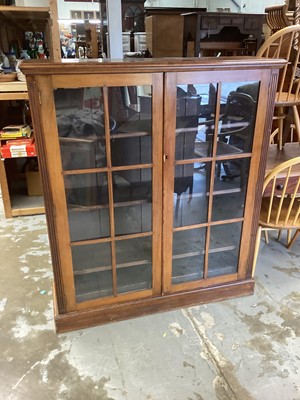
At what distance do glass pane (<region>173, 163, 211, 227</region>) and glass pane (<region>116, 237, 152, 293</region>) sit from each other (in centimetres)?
22

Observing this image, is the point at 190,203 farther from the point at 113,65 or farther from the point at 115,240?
the point at 113,65

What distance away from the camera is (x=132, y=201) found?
175 centimetres

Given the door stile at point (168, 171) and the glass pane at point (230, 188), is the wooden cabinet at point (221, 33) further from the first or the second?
the door stile at point (168, 171)

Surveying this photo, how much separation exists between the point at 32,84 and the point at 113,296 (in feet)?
3.73

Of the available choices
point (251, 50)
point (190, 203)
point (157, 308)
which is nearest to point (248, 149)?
point (190, 203)

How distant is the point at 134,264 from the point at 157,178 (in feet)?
1.65

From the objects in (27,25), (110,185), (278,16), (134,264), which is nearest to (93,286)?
(134,264)

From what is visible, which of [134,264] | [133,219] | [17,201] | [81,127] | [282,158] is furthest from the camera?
[17,201]

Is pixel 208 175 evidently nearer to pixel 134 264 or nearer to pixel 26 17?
pixel 134 264

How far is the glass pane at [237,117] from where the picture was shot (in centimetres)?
167

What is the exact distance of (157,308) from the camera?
6.44 feet

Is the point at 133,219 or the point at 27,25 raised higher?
the point at 27,25

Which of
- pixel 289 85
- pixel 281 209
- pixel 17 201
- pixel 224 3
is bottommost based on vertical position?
pixel 17 201

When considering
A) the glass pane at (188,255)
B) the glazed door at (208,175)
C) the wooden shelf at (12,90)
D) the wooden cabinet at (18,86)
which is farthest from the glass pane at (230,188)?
the wooden shelf at (12,90)
